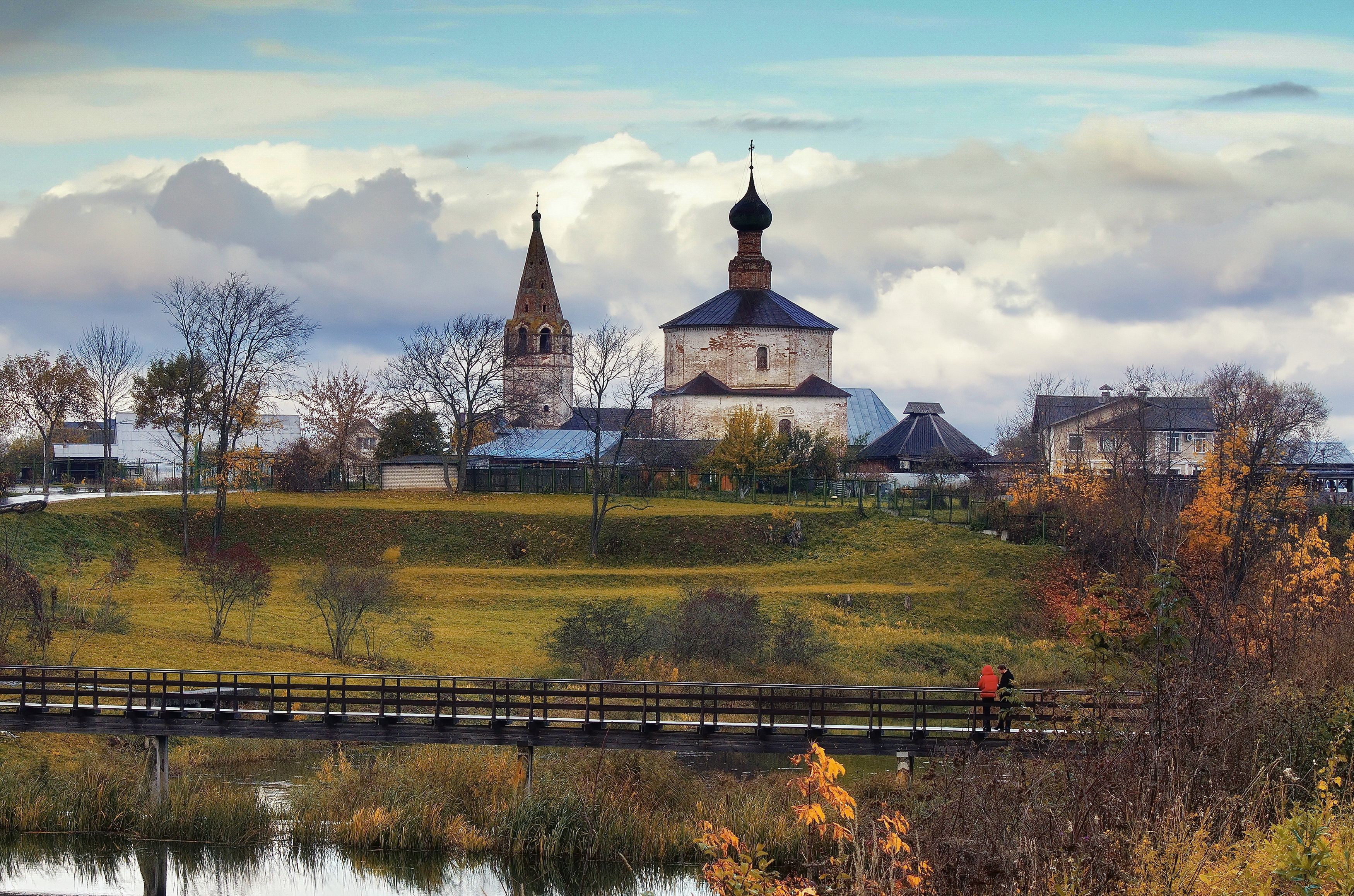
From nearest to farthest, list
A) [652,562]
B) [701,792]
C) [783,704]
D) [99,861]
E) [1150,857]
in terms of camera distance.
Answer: [1150,857] → [99,861] → [701,792] → [783,704] → [652,562]

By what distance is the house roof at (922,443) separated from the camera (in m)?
73.2

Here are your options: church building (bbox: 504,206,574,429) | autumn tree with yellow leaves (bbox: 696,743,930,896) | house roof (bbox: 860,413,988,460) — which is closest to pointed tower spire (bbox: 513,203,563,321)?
church building (bbox: 504,206,574,429)

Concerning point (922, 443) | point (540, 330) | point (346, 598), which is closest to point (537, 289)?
point (540, 330)

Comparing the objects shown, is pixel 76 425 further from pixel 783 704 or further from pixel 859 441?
pixel 783 704

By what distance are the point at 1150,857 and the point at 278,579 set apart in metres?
40.0

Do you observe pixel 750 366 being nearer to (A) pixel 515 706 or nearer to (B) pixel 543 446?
(B) pixel 543 446

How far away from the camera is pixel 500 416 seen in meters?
70.3

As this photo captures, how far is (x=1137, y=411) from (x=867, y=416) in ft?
109

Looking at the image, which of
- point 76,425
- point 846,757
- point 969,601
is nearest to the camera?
point 846,757

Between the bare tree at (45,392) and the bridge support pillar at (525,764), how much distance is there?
44.8 meters

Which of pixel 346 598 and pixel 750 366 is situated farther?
pixel 750 366

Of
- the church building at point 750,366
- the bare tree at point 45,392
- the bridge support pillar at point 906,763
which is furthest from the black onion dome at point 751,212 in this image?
the bridge support pillar at point 906,763

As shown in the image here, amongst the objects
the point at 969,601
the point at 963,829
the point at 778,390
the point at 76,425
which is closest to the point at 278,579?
the point at 969,601

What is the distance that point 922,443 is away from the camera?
74125 mm
